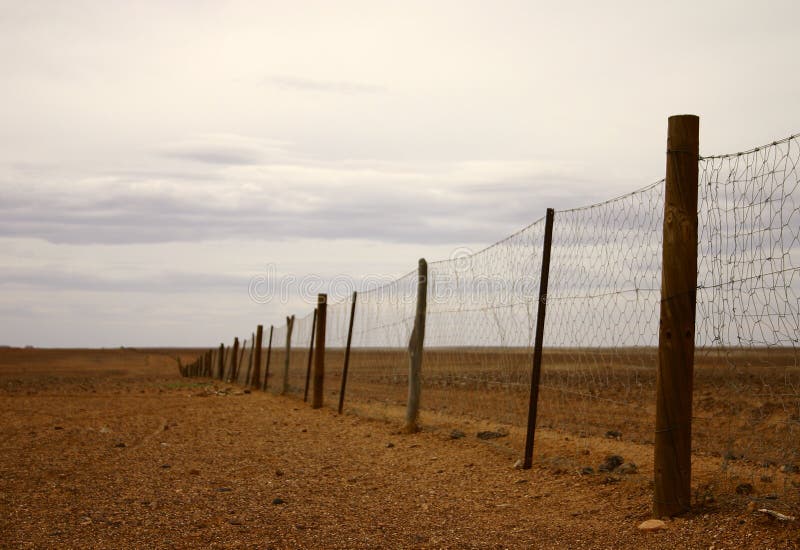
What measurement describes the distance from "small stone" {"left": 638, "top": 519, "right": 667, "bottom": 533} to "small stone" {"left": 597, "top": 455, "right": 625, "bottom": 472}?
187cm

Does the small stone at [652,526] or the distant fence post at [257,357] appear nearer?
the small stone at [652,526]

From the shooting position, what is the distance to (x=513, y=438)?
9594 millimetres

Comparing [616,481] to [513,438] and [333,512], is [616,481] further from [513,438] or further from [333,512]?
[513,438]

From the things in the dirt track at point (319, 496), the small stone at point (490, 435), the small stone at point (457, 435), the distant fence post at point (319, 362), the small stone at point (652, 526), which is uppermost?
the distant fence post at point (319, 362)

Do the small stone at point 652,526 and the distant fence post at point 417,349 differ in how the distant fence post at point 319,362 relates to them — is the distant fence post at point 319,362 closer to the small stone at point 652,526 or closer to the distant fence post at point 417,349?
the distant fence post at point 417,349

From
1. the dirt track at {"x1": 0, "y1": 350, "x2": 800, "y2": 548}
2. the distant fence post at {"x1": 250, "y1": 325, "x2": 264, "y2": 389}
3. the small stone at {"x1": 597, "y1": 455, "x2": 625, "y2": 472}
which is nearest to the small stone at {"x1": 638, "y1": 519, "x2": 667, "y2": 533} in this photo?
the dirt track at {"x1": 0, "y1": 350, "x2": 800, "y2": 548}

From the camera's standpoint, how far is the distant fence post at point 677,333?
543 cm

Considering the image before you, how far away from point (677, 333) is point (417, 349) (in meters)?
6.10

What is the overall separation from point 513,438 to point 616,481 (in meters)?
2.86

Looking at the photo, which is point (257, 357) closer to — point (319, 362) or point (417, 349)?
point (319, 362)

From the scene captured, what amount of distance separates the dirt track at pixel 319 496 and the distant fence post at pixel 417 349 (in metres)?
0.31

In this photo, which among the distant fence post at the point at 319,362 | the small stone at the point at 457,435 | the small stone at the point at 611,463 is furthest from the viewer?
the distant fence post at the point at 319,362

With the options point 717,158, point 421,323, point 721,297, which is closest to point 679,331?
point 721,297

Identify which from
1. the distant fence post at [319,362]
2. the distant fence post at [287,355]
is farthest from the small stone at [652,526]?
the distant fence post at [287,355]
